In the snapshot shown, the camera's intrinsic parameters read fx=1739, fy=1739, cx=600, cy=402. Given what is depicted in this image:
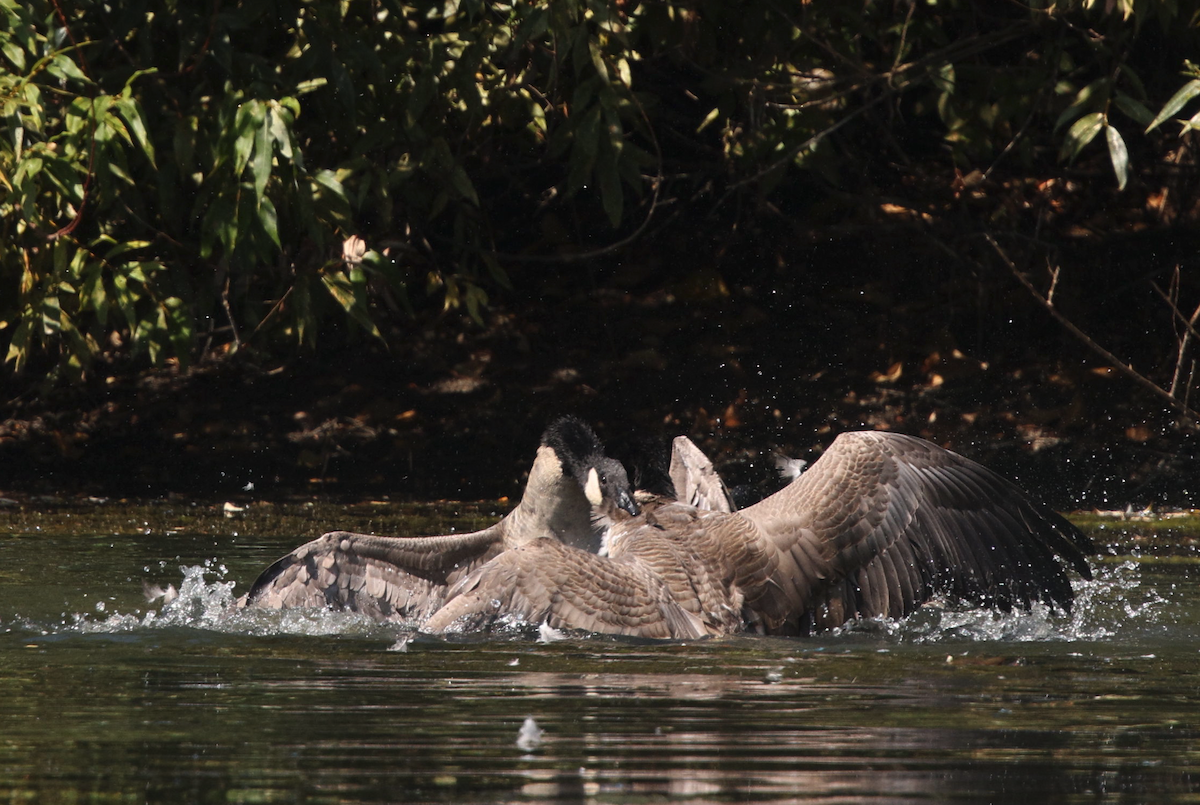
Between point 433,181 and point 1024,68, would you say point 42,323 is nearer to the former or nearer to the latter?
point 433,181

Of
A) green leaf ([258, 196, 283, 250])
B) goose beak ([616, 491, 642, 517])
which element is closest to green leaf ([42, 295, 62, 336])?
green leaf ([258, 196, 283, 250])

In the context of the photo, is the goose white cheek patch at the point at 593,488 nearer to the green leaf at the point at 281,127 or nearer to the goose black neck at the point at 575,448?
the goose black neck at the point at 575,448

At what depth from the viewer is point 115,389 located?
11.7 meters

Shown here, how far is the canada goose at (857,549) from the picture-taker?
20.6 feet

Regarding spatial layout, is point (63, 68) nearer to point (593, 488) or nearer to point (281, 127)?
point (281, 127)

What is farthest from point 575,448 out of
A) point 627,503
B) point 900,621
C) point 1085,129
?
point 1085,129

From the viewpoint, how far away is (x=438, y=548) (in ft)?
22.1

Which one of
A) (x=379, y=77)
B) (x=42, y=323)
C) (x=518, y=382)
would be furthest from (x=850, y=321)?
(x=42, y=323)

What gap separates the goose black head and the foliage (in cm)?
168

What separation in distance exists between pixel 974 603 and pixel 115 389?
7.03 metres

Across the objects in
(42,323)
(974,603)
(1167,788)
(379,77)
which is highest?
(379,77)

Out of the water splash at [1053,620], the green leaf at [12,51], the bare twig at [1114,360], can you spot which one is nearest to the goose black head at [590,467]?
the water splash at [1053,620]

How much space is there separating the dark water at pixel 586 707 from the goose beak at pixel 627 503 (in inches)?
28.5

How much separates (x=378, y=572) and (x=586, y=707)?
261cm
